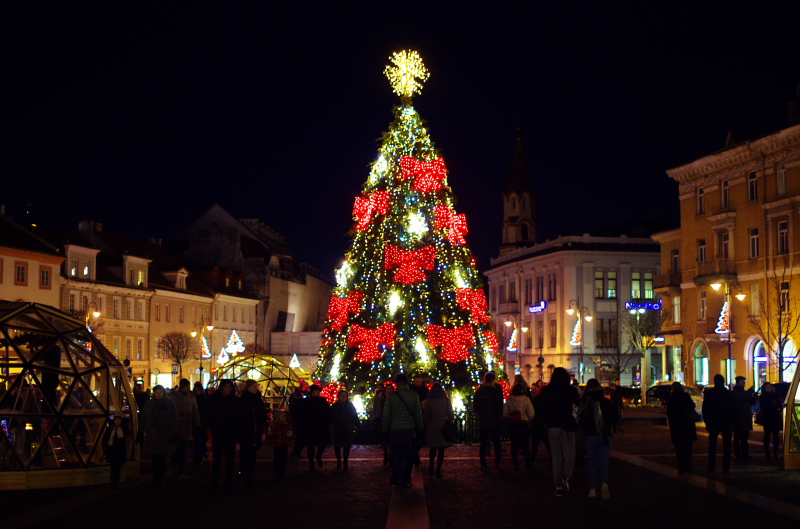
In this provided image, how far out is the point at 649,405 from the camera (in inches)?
2085

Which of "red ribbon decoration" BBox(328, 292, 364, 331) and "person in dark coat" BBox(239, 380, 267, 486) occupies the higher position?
"red ribbon decoration" BBox(328, 292, 364, 331)

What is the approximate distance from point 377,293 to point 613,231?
70.3 metres

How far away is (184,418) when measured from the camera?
21328 mm

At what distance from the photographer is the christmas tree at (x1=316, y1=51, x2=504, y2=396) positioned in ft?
98.4

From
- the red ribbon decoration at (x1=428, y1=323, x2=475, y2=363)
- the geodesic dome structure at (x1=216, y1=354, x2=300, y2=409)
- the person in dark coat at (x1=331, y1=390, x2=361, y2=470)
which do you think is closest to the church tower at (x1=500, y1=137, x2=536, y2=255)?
the geodesic dome structure at (x1=216, y1=354, x2=300, y2=409)

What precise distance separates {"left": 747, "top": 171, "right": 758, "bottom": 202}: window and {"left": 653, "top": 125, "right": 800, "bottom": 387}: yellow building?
0.16 ft

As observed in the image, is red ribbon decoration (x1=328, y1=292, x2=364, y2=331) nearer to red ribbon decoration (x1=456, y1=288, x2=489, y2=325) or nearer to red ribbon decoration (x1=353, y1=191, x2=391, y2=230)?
red ribbon decoration (x1=353, y1=191, x2=391, y2=230)

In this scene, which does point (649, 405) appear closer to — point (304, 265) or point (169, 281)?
point (169, 281)

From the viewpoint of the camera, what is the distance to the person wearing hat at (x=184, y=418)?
20656mm

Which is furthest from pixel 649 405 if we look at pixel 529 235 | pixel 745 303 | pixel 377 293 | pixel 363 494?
pixel 529 235

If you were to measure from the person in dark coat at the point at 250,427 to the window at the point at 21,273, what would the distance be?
44876 millimetres

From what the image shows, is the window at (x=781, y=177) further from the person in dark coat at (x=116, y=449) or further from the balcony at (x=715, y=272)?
the person in dark coat at (x=116, y=449)

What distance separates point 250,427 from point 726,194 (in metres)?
44.7

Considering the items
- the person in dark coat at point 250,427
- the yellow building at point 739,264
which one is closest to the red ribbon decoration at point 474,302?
the person in dark coat at point 250,427
